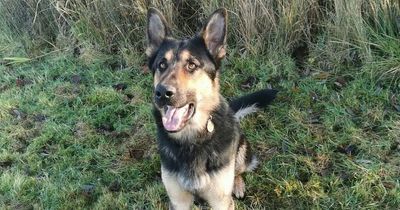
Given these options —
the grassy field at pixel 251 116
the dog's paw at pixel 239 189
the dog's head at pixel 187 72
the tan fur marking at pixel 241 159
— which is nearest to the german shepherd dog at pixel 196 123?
the dog's head at pixel 187 72

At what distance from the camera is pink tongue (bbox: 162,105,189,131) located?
3.02m

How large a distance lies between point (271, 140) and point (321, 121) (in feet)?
1.70

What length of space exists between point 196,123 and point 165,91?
0.46m

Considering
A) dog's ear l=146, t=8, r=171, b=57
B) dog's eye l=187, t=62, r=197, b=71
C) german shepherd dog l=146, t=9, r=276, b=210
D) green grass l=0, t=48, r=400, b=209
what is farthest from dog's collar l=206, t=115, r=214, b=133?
green grass l=0, t=48, r=400, b=209

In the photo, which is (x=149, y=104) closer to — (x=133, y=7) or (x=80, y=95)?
(x=80, y=95)

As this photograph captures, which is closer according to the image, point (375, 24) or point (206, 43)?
point (206, 43)

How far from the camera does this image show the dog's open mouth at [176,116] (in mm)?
3016

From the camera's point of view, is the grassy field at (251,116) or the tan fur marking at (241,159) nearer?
the tan fur marking at (241,159)

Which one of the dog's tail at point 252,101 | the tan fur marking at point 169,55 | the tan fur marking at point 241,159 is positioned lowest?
the tan fur marking at point 241,159

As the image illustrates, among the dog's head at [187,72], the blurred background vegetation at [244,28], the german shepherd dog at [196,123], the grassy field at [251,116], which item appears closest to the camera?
the dog's head at [187,72]

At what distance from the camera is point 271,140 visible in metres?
4.23

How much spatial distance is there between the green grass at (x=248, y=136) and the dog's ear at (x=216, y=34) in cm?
120

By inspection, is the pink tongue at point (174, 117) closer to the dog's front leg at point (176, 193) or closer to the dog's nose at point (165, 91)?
the dog's nose at point (165, 91)

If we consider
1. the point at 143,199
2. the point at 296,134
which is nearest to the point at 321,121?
the point at 296,134
